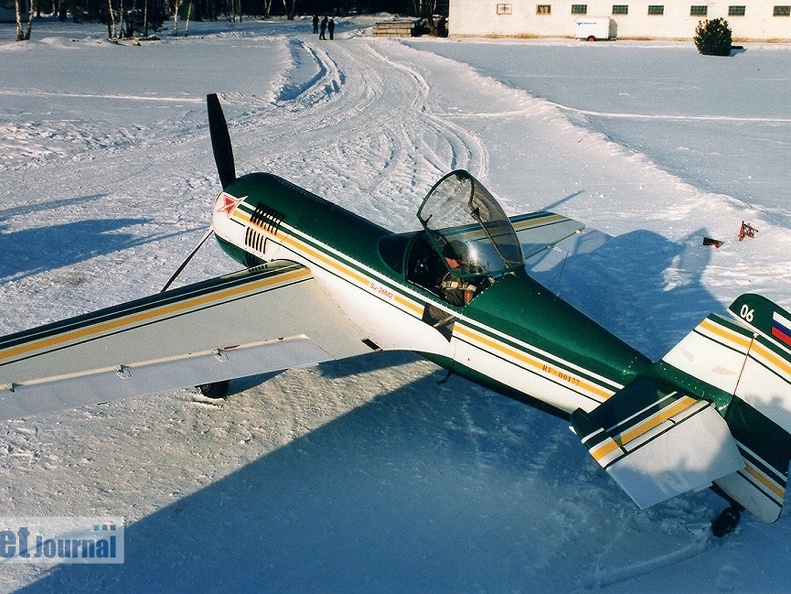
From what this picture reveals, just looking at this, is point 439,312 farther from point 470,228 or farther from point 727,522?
point 727,522

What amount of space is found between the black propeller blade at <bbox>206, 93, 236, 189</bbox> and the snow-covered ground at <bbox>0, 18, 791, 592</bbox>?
1203 millimetres

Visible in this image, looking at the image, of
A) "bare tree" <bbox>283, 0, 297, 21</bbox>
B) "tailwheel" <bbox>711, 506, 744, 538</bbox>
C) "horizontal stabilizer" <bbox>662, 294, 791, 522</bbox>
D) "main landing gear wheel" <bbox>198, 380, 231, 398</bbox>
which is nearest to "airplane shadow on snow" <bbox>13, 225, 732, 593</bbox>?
"main landing gear wheel" <bbox>198, 380, 231, 398</bbox>

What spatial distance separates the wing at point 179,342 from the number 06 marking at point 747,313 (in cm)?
335

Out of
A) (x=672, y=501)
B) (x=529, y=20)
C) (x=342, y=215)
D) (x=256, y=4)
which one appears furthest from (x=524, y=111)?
(x=256, y=4)

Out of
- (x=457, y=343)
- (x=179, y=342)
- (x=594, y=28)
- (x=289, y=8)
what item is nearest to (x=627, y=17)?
(x=594, y=28)

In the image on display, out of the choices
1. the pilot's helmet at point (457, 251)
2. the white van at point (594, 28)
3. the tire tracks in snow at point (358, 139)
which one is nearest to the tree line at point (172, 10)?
the white van at point (594, 28)

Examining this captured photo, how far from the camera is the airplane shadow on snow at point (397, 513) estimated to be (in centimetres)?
512

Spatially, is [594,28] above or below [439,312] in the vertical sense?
above

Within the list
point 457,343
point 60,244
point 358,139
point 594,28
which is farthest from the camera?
point 594,28

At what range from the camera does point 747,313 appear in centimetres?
523

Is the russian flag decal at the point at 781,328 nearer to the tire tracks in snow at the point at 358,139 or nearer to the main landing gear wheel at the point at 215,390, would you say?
the main landing gear wheel at the point at 215,390

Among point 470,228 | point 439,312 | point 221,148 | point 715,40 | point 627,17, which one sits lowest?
point 439,312

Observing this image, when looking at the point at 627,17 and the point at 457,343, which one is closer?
the point at 457,343

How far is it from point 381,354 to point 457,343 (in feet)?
6.06
